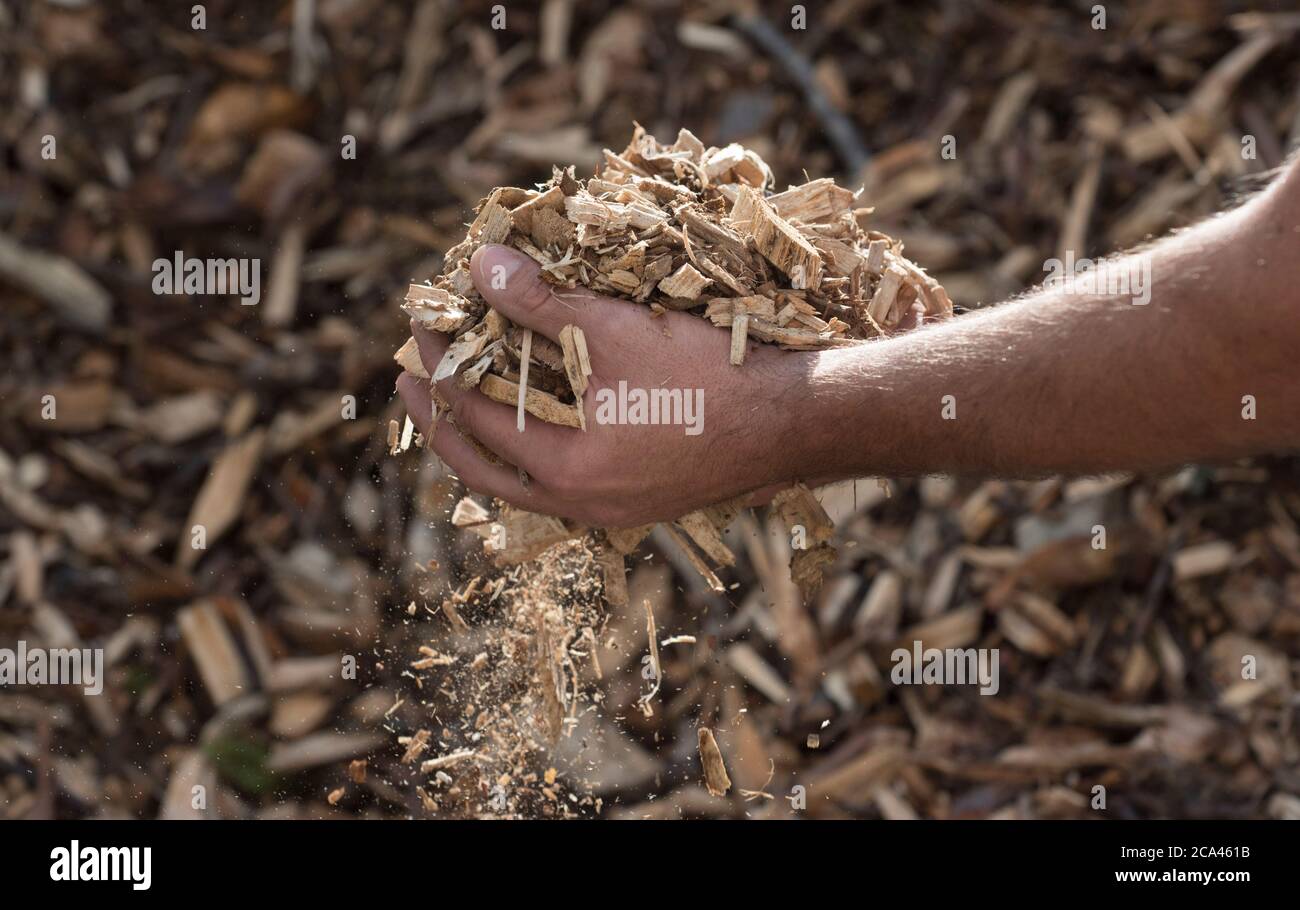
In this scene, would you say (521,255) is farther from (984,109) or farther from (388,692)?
(984,109)

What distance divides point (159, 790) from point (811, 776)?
1.69 m

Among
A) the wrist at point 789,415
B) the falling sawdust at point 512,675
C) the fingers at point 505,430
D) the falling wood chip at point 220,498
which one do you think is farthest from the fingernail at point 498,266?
the falling wood chip at point 220,498

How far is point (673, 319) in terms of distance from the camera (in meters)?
1.78

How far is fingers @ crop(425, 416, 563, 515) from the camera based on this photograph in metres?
1.83

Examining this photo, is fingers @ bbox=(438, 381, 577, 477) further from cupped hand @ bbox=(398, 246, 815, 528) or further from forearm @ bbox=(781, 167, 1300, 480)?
forearm @ bbox=(781, 167, 1300, 480)

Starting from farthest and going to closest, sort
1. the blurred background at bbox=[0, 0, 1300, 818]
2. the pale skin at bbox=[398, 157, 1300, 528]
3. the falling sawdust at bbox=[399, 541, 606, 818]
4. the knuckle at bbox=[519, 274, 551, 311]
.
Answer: the blurred background at bbox=[0, 0, 1300, 818] < the falling sawdust at bbox=[399, 541, 606, 818] < the knuckle at bbox=[519, 274, 551, 311] < the pale skin at bbox=[398, 157, 1300, 528]

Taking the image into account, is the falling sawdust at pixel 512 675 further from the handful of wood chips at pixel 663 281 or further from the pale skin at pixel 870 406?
the pale skin at pixel 870 406

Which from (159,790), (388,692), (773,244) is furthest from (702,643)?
(773,244)

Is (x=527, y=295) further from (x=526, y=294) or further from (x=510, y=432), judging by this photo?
(x=510, y=432)

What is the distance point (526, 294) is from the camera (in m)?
1.75

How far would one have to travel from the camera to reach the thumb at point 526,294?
1.74m

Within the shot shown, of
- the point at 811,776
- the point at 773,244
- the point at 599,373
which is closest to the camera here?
the point at 599,373

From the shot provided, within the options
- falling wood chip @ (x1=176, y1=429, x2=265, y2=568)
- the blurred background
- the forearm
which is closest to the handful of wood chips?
the forearm
